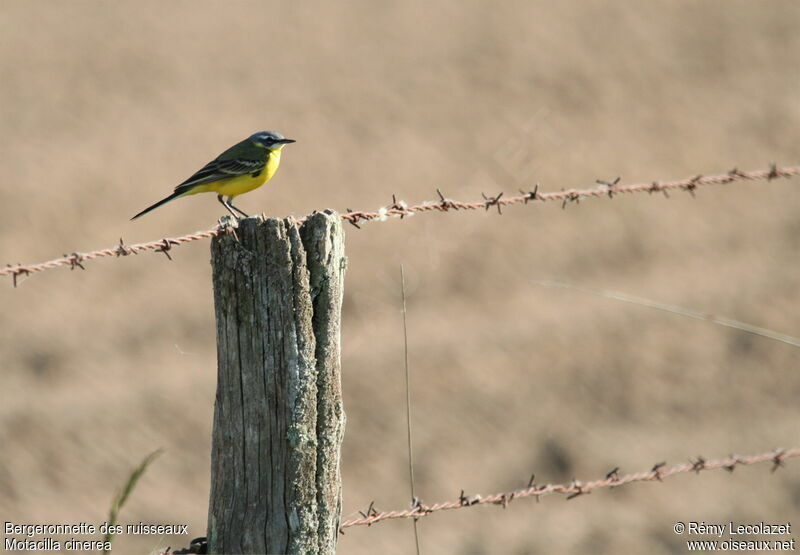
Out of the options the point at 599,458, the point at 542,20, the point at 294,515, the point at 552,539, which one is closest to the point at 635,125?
the point at 542,20

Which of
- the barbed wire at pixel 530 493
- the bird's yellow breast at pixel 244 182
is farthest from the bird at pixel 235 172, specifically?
the barbed wire at pixel 530 493

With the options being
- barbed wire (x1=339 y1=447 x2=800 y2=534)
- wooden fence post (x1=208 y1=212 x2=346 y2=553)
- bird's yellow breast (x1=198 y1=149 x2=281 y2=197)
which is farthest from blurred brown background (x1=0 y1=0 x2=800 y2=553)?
wooden fence post (x1=208 y1=212 x2=346 y2=553)

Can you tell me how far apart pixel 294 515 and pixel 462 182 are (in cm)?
1342

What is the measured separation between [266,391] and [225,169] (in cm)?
310

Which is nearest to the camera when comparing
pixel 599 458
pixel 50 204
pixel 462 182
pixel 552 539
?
pixel 552 539

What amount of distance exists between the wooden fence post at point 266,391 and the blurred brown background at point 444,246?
22.0ft

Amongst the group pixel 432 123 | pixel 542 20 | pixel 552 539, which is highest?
pixel 542 20

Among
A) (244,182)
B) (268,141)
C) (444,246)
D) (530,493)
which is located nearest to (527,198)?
(530,493)

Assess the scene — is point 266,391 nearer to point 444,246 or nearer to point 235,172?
point 235,172

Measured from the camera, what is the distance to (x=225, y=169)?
6.62 m

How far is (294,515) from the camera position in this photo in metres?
3.75

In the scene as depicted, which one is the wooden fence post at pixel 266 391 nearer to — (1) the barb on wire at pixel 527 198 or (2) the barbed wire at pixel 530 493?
(2) the barbed wire at pixel 530 493

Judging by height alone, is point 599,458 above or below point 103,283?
below

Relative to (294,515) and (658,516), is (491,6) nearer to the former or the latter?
(658,516)
